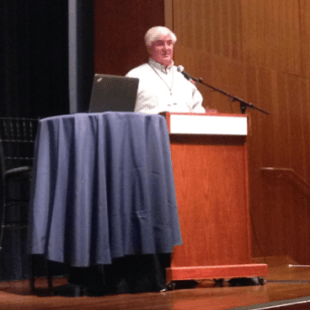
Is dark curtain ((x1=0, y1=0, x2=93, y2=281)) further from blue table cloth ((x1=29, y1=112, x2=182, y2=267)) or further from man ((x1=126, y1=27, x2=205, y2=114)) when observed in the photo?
blue table cloth ((x1=29, y1=112, x2=182, y2=267))

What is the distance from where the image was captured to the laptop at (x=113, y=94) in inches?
102

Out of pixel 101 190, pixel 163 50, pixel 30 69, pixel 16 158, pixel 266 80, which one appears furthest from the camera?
pixel 266 80

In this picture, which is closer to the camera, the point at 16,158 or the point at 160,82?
the point at 160,82

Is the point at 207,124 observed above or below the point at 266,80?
below

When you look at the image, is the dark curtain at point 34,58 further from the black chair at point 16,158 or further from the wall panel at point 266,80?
the wall panel at point 266,80

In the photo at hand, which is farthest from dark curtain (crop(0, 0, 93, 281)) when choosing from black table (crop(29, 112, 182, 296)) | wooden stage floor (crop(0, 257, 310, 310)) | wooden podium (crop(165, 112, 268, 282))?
wooden podium (crop(165, 112, 268, 282))

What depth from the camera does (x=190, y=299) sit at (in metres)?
2.32

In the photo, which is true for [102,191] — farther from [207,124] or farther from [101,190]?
[207,124]

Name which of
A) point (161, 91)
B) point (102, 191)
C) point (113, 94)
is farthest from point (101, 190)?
point (161, 91)

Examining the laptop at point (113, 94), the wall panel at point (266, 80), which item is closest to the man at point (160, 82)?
the laptop at point (113, 94)

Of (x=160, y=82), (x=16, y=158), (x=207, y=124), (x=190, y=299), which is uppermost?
(x=160, y=82)

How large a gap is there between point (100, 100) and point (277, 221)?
2.64 meters

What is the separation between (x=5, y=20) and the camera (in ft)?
12.2

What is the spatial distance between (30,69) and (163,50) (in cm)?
107
